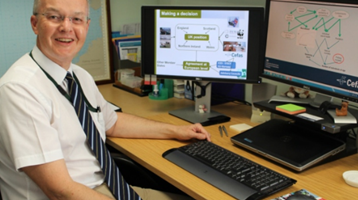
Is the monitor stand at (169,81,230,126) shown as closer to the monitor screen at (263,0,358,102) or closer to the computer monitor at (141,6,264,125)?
the computer monitor at (141,6,264,125)

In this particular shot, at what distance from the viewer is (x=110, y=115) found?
1823 millimetres

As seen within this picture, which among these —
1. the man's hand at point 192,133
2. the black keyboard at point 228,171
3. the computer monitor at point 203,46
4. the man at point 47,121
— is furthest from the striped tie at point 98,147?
the computer monitor at point 203,46

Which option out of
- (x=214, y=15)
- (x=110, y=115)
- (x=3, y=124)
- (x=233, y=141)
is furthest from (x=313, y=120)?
(x=3, y=124)

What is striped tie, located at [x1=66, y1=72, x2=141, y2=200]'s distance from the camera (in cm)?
152

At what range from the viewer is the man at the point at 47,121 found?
4.23ft

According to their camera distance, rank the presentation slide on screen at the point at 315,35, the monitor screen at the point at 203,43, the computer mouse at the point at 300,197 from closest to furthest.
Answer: the computer mouse at the point at 300,197 → the presentation slide on screen at the point at 315,35 → the monitor screen at the point at 203,43

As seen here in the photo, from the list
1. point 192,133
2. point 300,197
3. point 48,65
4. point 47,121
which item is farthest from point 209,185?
point 48,65

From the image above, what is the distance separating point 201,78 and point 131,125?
0.43 m

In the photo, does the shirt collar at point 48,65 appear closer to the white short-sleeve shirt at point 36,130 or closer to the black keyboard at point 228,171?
the white short-sleeve shirt at point 36,130

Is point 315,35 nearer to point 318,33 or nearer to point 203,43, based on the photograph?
point 318,33

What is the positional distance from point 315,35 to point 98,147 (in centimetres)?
96

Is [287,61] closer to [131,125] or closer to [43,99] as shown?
[131,125]

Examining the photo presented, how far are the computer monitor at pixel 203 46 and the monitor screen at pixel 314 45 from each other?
0.29 ft

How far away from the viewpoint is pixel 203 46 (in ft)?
6.54
